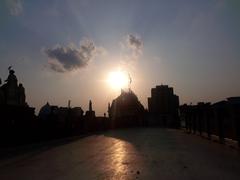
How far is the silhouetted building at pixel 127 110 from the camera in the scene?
65.6 metres

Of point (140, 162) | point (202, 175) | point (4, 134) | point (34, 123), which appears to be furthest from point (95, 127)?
point (202, 175)

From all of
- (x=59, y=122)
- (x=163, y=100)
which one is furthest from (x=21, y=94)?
(x=163, y=100)

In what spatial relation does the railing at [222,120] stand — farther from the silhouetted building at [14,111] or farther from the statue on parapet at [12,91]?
the statue on parapet at [12,91]

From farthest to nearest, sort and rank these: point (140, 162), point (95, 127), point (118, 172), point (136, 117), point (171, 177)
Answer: point (136, 117)
point (95, 127)
point (140, 162)
point (118, 172)
point (171, 177)

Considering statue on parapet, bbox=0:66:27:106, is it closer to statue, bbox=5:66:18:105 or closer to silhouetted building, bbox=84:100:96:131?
statue, bbox=5:66:18:105

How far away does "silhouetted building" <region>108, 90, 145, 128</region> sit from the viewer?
215 feet

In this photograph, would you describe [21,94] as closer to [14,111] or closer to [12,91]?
[12,91]

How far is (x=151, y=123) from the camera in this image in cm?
7506

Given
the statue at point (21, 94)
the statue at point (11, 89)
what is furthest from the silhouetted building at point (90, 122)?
the statue at point (11, 89)

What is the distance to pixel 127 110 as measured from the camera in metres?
75.6

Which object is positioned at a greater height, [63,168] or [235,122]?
[235,122]

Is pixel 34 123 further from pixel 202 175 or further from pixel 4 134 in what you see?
pixel 202 175

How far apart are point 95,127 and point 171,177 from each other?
124 feet

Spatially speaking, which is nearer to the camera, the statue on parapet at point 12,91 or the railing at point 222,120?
the railing at point 222,120
